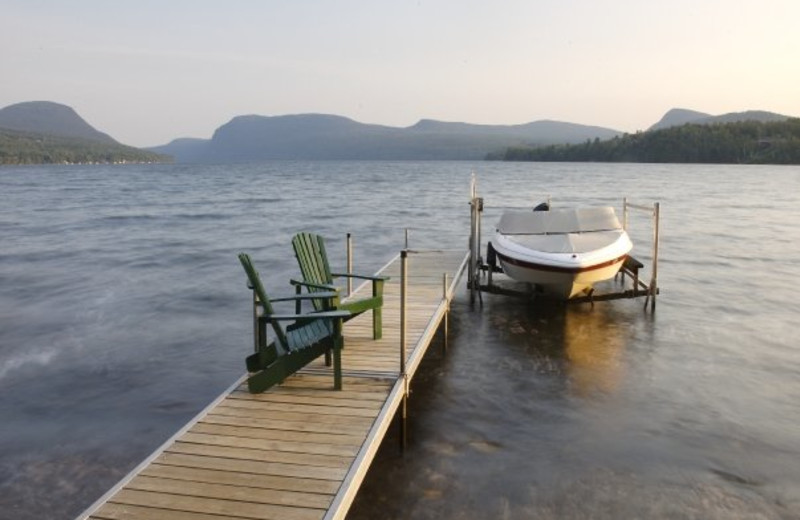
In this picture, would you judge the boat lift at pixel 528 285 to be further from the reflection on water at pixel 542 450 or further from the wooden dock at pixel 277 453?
the wooden dock at pixel 277 453

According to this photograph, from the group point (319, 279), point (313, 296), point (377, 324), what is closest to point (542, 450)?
point (377, 324)

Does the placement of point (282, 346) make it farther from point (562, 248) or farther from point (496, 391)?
point (562, 248)

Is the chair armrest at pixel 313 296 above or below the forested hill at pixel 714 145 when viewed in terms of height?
below

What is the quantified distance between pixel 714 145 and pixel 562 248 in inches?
5609

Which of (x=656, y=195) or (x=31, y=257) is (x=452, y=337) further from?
(x=656, y=195)

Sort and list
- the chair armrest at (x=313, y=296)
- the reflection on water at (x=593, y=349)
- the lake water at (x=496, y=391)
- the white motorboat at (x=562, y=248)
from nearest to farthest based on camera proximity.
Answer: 1. the lake water at (x=496, y=391)
2. the chair armrest at (x=313, y=296)
3. the reflection on water at (x=593, y=349)
4. the white motorboat at (x=562, y=248)

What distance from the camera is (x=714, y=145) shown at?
456 feet

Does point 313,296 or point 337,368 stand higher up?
point 313,296

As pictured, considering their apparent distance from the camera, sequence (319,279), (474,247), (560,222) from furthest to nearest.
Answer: (474,247) < (560,222) < (319,279)

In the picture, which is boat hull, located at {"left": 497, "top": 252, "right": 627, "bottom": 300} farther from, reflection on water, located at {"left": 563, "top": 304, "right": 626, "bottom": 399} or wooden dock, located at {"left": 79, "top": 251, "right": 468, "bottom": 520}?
wooden dock, located at {"left": 79, "top": 251, "right": 468, "bottom": 520}

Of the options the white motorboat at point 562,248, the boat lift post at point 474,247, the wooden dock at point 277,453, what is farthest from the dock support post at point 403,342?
the boat lift post at point 474,247

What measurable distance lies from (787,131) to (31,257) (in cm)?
14690

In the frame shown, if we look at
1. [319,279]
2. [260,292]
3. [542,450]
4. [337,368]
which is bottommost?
[542,450]

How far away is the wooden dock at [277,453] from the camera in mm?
4723
